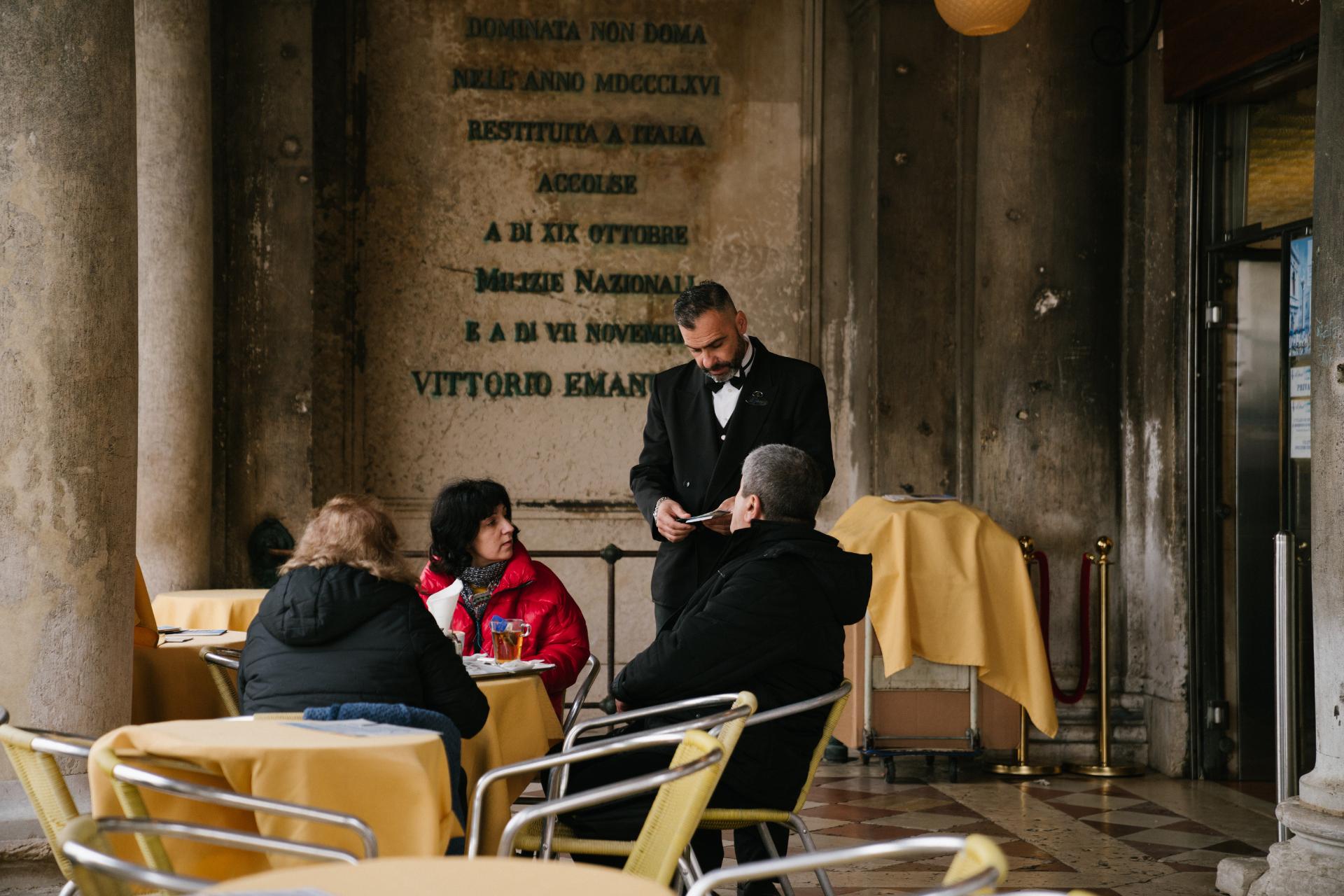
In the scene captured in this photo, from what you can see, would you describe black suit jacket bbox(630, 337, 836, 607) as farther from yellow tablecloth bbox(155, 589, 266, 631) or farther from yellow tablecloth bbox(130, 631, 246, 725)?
yellow tablecloth bbox(155, 589, 266, 631)

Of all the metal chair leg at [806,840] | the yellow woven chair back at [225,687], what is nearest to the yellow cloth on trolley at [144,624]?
the yellow woven chair back at [225,687]

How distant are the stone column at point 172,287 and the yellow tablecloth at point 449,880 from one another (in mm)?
5401

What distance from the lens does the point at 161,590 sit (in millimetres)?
7059

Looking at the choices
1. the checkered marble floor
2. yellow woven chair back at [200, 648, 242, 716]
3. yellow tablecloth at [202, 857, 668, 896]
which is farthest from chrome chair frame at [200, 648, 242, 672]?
yellow tablecloth at [202, 857, 668, 896]

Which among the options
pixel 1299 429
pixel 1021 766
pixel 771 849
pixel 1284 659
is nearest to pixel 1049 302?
pixel 1299 429

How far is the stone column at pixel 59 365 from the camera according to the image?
13.1 feet

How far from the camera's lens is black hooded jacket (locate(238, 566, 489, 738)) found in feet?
10.8

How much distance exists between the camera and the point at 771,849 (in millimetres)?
3625

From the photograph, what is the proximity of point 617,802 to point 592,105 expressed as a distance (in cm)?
521

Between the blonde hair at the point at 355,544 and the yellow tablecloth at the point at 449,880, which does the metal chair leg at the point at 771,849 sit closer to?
the blonde hair at the point at 355,544

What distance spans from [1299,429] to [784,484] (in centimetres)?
326

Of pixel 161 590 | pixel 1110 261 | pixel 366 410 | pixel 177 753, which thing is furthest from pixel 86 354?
pixel 1110 261

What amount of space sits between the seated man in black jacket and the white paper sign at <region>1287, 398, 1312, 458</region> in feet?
10.2

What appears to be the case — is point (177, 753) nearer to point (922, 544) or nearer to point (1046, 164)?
point (922, 544)
